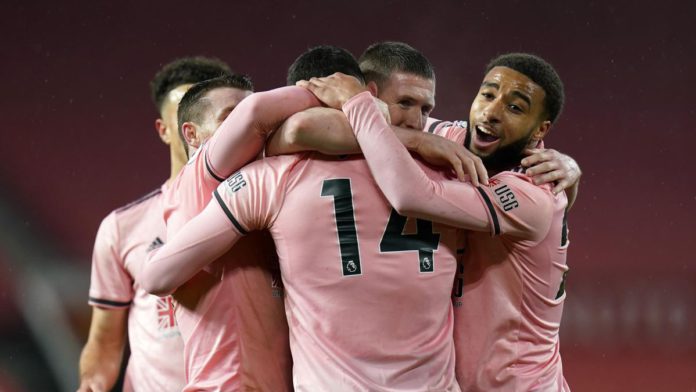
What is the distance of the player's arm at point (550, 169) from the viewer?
2031mm

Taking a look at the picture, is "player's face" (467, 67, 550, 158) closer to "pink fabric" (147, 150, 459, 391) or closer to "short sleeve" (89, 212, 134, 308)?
"pink fabric" (147, 150, 459, 391)

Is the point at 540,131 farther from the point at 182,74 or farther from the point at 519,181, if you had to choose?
the point at 182,74

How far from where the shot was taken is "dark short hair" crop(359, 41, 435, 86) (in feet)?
6.35

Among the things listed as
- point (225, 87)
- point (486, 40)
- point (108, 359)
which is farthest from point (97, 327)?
point (486, 40)

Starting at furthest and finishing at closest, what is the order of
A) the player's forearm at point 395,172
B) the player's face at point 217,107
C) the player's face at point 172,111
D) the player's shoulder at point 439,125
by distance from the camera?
the player's face at point 172,111 → the player's shoulder at point 439,125 → the player's face at point 217,107 → the player's forearm at point 395,172

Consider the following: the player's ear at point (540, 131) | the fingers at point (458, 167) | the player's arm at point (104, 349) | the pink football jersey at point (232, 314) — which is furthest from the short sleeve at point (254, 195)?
the player's arm at point (104, 349)

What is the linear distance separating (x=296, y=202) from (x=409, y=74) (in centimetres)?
39

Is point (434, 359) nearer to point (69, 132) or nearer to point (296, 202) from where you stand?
point (296, 202)

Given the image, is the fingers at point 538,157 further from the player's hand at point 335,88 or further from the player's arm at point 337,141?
the player's hand at point 335,88

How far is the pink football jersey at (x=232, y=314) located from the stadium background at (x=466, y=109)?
2352 mm

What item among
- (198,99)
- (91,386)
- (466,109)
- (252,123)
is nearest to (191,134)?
(198,99)

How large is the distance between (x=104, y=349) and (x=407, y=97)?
169 cm

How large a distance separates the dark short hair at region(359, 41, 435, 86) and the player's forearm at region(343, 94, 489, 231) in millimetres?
175

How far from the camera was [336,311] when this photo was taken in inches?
71.3
